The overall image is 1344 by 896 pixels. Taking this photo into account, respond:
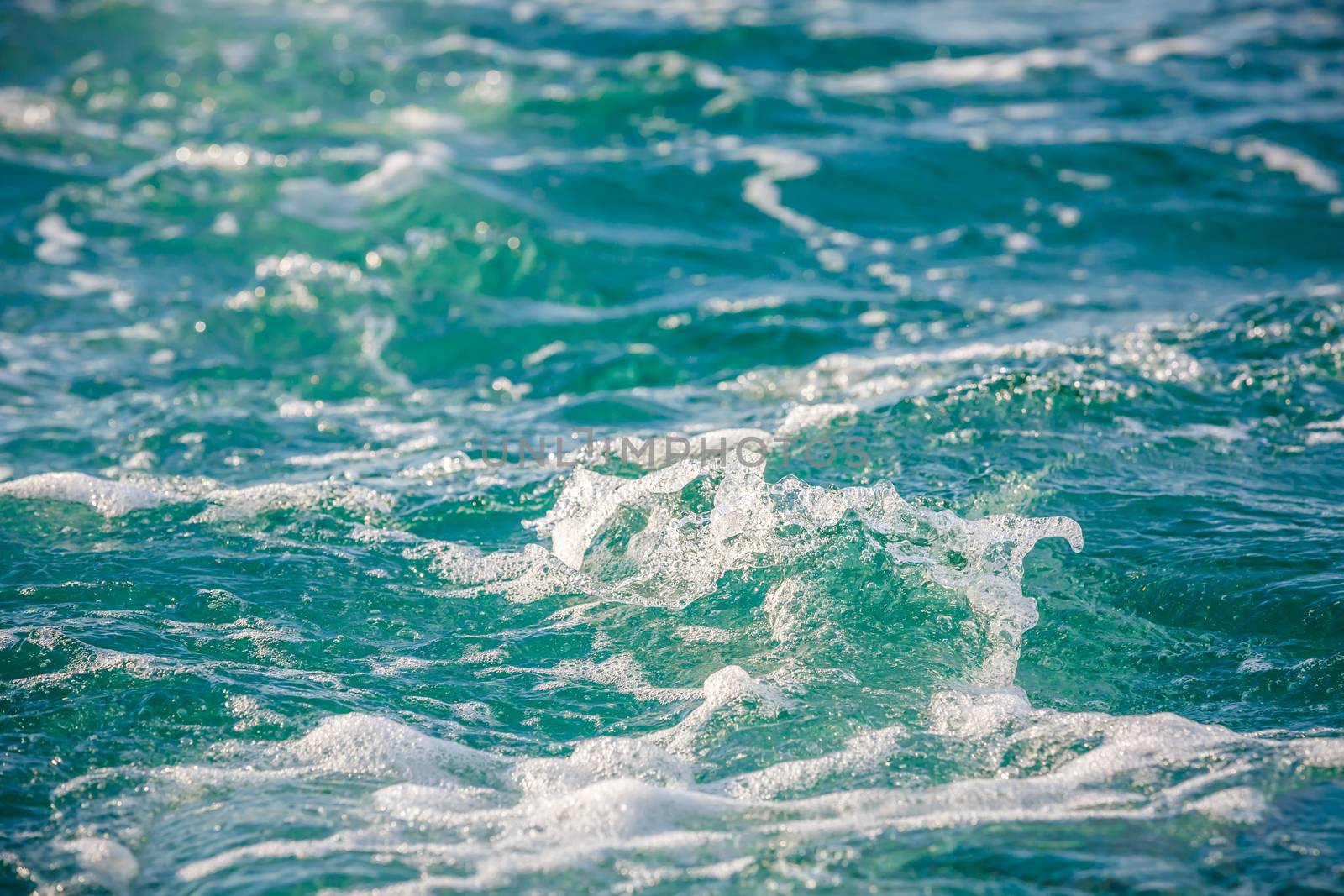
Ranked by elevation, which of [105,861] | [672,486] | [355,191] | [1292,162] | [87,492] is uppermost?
[1292,162]

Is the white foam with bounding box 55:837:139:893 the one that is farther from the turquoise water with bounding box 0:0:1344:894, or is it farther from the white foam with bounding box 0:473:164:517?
the white foam with bounding box 0:473:164:517

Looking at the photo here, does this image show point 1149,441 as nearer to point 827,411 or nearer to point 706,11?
point 827,411

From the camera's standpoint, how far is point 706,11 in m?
16.8

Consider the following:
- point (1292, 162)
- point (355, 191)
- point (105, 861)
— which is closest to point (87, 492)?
point (105, 861)

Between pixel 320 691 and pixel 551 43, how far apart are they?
12.9 metres

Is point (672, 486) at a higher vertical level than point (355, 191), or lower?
lower

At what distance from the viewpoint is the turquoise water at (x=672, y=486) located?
3.81 m

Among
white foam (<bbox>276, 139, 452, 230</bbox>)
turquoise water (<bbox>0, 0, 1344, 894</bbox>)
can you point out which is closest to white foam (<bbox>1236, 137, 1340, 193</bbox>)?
turquoise water (<bbox>0, 0, 1344, 894</bbox>)

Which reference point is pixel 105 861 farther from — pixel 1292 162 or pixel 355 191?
pixel 1292 162

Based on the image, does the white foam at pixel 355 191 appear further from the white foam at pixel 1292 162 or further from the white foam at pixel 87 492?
the white foam at pixel 1292 162

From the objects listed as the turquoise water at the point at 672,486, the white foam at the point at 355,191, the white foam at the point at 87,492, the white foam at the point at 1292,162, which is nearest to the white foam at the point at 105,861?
the turquoise water at the point at 672,486

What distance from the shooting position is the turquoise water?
3.81 metres

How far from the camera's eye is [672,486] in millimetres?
5750

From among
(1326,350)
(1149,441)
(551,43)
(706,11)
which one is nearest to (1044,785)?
(1149,441)
